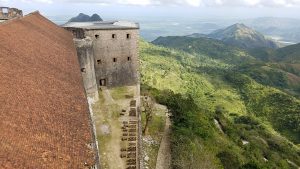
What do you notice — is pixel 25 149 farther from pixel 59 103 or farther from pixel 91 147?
pixel 59 103

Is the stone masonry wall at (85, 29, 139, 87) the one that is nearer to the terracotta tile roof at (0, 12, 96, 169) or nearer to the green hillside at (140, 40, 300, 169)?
the green hillside at (140, 40, 300, 169)

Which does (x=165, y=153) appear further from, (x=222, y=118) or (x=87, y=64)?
(x=222, y=118)

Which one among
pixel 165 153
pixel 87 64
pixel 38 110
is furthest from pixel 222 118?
pixel 38 110

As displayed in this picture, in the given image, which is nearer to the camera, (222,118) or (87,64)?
(87,64)

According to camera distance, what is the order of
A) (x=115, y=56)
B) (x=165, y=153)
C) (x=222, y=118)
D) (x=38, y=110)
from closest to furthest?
(x=38, y=110)
(x=165, y=153)
(x=115, y=56)
(x=222, y=118)

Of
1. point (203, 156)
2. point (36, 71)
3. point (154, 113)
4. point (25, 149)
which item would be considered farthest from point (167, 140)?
point (25, 149)

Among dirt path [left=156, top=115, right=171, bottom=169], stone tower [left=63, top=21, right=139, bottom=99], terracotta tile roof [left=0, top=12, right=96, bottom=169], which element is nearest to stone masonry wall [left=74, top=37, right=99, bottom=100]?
stone tower [left=63, top=21, right=139, bottom=99]

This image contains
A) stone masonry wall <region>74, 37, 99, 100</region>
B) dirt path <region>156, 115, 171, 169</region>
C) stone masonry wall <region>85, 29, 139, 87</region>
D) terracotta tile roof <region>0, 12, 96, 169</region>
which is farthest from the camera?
stone masonry wall <region>85, 29, 139, 87</region>
